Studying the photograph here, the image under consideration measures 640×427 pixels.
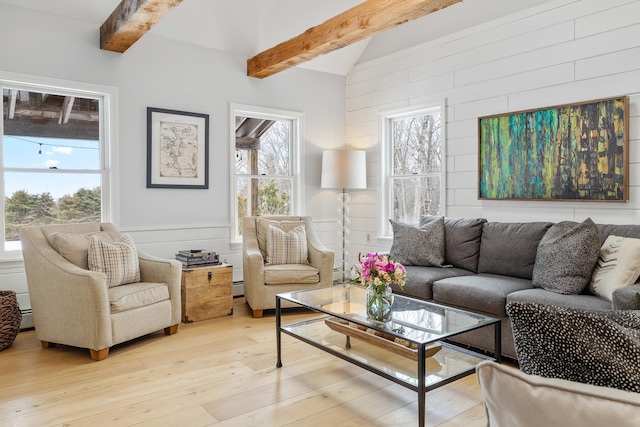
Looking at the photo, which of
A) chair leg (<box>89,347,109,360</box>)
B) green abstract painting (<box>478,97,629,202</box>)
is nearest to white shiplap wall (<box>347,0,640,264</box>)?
green abstract painting (<box>478,97,629,202</box>)

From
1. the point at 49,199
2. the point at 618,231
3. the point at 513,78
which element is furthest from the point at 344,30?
the point at 49,199

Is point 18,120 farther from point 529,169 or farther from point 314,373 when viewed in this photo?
point 529,169

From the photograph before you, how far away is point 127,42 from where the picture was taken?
3.94 meters

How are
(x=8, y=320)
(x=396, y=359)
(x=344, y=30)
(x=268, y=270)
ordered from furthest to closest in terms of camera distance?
1. (x=268, y=270)
2. (x=344, y=30)
3. (x=8, y=320)
4. (x=396, y=359)

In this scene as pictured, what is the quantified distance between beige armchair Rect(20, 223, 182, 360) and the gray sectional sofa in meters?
1.93

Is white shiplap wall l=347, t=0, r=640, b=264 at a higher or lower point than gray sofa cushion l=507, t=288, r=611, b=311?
higher

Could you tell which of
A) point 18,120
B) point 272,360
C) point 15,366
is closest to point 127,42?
point 18,120

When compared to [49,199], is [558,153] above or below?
above

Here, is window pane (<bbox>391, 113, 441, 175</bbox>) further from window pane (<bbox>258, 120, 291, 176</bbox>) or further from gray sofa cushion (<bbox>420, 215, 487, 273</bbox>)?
window pane (<bbox>258, 120, 291, 176</bbox>)

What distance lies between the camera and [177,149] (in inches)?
180

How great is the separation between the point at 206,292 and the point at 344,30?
8.41 feet

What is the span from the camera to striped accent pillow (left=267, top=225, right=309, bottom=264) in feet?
15.0

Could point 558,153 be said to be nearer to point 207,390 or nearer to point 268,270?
point 268,270

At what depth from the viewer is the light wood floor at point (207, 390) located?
7.58 ft
